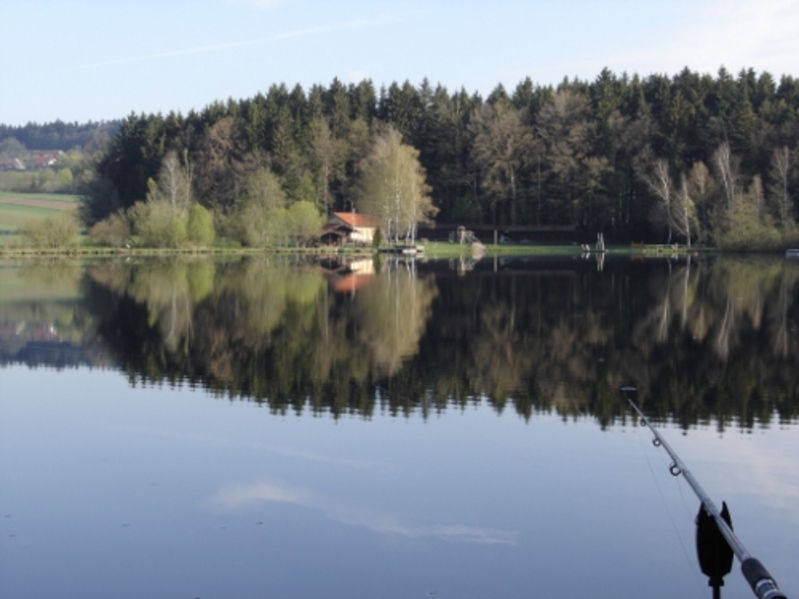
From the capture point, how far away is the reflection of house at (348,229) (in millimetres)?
91688

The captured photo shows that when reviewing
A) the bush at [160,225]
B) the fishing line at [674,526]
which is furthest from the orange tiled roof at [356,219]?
the fishing line at [674,526]

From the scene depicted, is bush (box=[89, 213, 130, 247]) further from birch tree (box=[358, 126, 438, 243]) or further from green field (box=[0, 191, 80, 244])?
birch tree (box=[358, 126, 438, 243])

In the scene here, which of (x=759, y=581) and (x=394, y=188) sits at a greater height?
(x=394, y=188)

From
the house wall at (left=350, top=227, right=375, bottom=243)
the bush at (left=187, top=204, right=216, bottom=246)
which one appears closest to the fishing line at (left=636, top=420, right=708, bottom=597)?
the bush at (left=187, top=204, right=216, bottom=246)

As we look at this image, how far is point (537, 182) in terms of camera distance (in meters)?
90.8

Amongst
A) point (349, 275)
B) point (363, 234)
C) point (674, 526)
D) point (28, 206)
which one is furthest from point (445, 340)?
point (28, 206)

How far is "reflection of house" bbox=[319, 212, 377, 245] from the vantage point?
3610 inches

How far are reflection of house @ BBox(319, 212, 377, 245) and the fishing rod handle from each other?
278ft

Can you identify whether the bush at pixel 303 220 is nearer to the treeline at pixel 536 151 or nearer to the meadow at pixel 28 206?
the treeline at pixel 536 151

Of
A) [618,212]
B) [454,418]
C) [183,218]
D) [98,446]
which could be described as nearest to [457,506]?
[454,418]

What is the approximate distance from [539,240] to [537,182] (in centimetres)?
596

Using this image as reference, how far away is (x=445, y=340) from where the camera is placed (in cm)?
2430

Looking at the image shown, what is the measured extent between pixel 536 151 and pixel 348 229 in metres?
18.5

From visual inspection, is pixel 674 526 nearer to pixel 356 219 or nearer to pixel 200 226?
pixel 200 226
